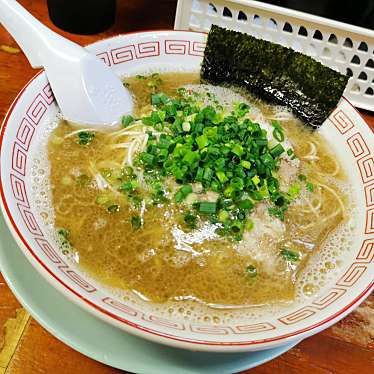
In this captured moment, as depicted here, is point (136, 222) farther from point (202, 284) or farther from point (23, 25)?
point (23, 25)

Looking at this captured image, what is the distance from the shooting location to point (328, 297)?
4.18 feet

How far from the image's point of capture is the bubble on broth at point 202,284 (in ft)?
4.14

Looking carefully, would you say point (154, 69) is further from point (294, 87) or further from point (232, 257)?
point (232, 257)

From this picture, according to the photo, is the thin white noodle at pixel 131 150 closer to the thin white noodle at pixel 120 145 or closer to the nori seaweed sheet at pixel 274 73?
the thin white noodle at pixel 120 145

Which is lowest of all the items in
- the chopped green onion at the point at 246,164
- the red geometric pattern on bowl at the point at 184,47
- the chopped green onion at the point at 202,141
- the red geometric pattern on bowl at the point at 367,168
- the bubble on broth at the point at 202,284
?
the bubble on broth at the point at 202,284

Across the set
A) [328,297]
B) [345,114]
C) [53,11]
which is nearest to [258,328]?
[328,297]

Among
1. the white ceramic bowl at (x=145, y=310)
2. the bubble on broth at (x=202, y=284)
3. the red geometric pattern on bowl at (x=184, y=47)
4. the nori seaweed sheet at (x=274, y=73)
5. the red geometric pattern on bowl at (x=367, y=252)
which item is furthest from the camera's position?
the red geometric pattern on bowl at (x=184, y=47)

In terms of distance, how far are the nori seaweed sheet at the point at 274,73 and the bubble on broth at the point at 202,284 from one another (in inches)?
14.2

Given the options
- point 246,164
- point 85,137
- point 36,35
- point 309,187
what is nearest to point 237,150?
point 246,164

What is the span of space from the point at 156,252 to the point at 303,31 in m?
1.37

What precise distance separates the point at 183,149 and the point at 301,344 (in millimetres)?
710

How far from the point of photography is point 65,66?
5.08 feet

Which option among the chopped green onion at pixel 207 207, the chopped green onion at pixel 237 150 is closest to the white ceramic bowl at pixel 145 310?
the chopped green onion at pixel 207 207

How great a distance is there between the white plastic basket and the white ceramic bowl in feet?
1.03
